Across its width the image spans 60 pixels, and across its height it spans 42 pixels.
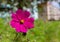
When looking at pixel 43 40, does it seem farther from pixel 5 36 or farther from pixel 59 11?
pixel 59 11

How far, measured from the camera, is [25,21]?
1.43 meters

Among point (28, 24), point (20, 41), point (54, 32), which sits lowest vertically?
point (54, 32)

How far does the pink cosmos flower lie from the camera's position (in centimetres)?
137

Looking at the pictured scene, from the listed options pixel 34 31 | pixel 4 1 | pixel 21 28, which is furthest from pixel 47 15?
pixel 21 28

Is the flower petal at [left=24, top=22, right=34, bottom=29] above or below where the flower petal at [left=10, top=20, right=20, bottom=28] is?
below

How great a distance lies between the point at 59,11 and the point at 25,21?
7.70 m

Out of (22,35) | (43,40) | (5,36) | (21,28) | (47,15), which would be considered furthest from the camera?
(47,15)

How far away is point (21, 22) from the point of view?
1.42 m

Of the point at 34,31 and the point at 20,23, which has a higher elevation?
the point at 20,23

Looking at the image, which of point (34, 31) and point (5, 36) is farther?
point (34, 31)

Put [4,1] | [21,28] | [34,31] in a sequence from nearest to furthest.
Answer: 1. [21,28]
2. [34,31]
3. [4,1]

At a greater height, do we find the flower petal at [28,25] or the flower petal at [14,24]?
the flower petal at [14,24]

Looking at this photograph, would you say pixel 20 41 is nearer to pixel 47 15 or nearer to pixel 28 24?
pixel 28 24

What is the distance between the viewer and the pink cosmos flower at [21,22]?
1.37 metres
